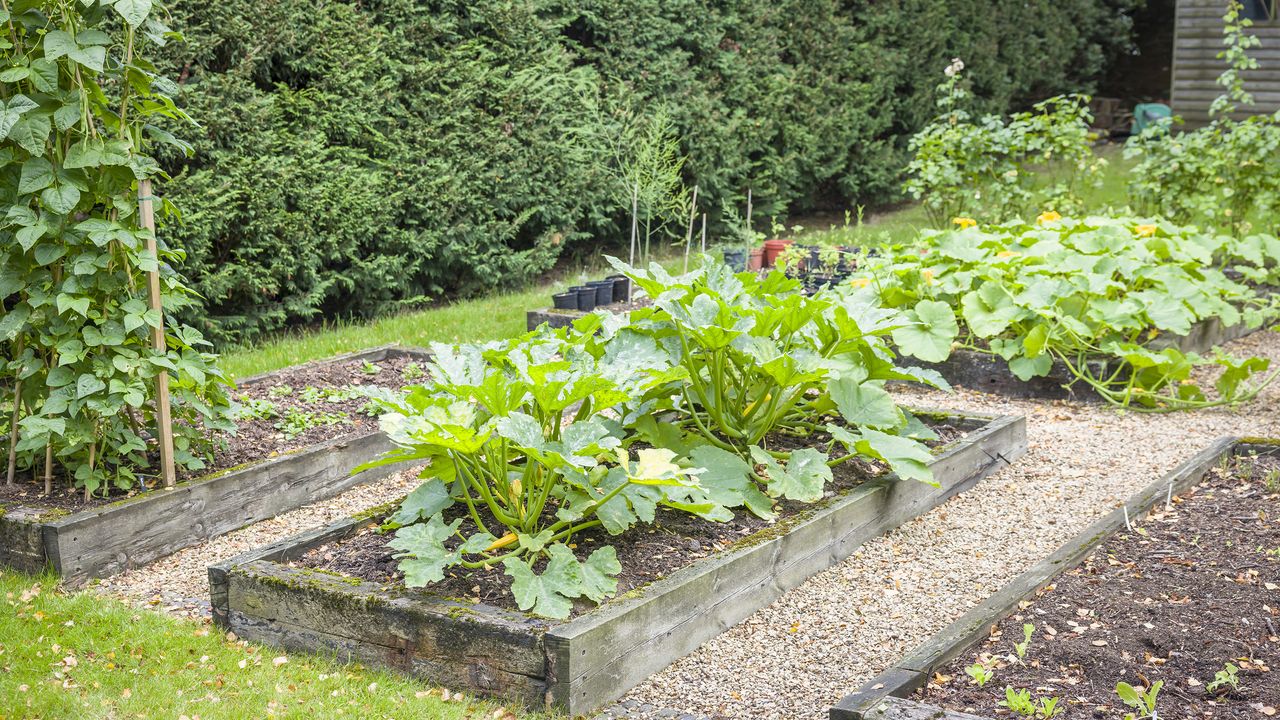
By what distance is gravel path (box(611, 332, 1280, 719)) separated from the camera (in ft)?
10.1

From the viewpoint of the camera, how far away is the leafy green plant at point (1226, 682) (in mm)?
2629

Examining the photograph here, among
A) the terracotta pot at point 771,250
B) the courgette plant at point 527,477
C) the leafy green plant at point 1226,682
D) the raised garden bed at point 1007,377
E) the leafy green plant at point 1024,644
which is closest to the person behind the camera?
the leafy green plant at point 1226,682

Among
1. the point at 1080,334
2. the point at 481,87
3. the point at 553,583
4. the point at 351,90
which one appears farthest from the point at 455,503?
the point at 481,87

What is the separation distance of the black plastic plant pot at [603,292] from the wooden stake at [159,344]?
3741 millimetres

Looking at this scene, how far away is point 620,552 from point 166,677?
125 cm

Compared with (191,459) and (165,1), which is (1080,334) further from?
(165,1)

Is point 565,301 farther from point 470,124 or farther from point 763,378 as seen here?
point 763,378

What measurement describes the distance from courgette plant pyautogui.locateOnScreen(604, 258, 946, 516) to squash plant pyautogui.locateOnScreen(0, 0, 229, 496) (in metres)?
1.59

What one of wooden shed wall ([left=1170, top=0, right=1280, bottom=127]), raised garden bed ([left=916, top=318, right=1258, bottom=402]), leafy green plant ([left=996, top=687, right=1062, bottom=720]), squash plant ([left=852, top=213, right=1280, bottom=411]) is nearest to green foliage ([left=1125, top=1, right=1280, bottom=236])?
squash plant ([left=852, top=213, right=1280, bottom=411])

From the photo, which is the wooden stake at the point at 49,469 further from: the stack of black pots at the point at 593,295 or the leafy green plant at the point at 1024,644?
the stack of black pots at the point at 593,295

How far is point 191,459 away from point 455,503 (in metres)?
1.12

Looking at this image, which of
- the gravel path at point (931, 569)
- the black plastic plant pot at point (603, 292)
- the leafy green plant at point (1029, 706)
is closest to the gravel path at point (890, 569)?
the gravel path at point (931, 569)

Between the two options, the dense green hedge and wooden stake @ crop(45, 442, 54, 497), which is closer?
wooden stake @ crop(45, 442, 54, 497)

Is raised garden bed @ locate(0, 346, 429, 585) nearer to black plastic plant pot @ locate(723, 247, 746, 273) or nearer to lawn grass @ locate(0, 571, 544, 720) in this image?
lawn grass @ locate(0, 571, 544, 720)
